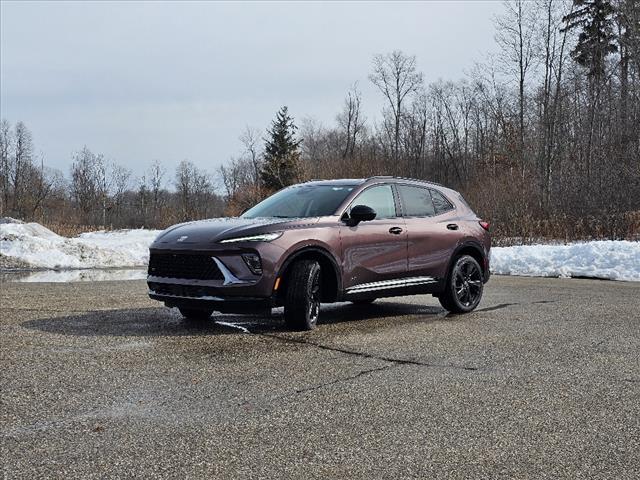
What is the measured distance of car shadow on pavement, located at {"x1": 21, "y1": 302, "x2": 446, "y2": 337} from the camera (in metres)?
6.79

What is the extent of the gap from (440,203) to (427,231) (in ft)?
2.39

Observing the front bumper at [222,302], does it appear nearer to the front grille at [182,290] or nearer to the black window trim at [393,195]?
the front grille at [182,290]

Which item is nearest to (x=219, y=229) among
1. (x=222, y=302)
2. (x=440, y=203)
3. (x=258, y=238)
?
(x=258, y=238)

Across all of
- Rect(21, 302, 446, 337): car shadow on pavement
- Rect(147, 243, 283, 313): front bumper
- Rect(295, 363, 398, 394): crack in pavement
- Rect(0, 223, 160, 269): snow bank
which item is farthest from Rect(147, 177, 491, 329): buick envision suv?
Rect(0, 223, 160, 269): snow bank

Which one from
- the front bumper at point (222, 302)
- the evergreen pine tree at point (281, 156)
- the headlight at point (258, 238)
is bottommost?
Answer: the front bumper at point (222, 302)

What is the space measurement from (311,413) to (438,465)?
41.6 inches

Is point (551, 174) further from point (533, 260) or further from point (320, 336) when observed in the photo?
point (320, 336)

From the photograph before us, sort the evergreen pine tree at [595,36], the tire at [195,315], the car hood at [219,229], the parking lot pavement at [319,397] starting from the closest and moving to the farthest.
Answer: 1. the parking lot pavement at [319,397]
2. the car hood at [219,229]
3. the tire at [195,315]
4. the evergreen pine tree at [595,36]

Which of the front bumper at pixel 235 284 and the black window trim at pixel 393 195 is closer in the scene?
the front bumper at pixel 235 284

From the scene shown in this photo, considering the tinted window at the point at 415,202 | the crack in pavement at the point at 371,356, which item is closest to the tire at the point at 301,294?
the crack in pavement at the point at 371,356

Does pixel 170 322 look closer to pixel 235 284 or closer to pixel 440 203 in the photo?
pixel 235 284

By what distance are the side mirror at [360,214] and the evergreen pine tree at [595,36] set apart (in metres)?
40.0

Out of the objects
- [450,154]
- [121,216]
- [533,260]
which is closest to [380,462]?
[533,260]

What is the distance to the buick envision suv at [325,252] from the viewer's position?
6508mm
